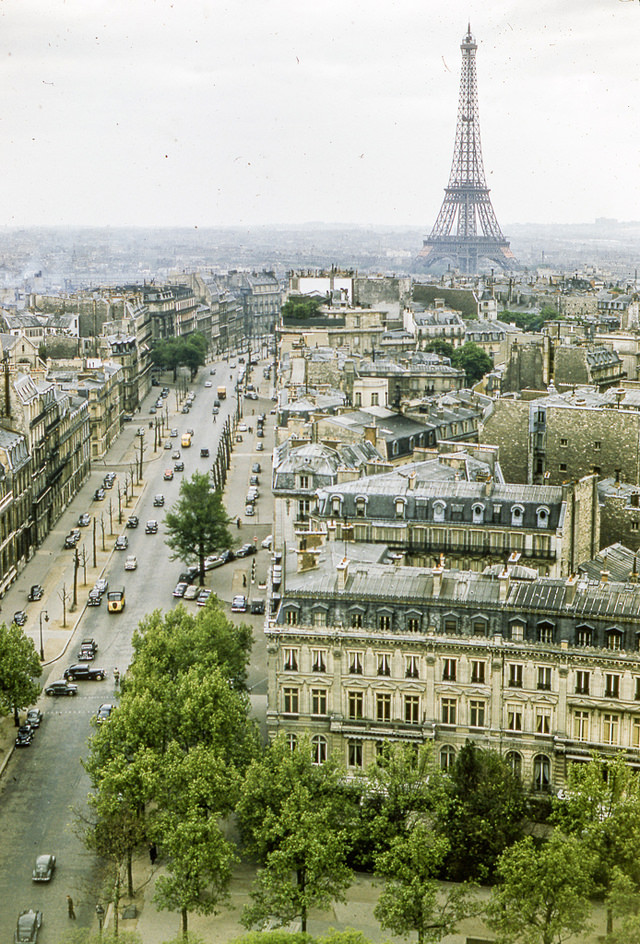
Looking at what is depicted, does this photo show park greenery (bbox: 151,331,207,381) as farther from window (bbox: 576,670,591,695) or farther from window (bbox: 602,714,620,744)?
window (bbox: 602,714,620,744)

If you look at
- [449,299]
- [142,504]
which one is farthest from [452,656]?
[449,299]

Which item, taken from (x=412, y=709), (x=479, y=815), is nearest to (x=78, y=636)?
(x=412, y=709)

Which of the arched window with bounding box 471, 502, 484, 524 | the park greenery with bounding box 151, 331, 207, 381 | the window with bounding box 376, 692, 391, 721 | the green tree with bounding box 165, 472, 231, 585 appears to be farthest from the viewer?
the park greenery with bounding box 151, 331, 207, 381

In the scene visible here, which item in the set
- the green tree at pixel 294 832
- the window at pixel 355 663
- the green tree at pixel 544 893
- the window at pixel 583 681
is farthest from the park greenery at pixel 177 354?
the green tree at pixel 544 893

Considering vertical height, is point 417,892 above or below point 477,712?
below

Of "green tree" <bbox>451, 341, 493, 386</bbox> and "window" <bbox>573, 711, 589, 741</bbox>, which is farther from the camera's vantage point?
"green tree" <bbox>451, 341, 493, 386</bbox>

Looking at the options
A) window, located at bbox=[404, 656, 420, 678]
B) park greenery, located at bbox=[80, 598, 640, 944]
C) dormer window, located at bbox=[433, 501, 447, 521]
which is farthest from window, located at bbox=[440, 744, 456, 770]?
dormer window, located at bbox=[433, 501, 447, 521]

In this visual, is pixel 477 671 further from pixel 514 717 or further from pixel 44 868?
pixel 44 868
